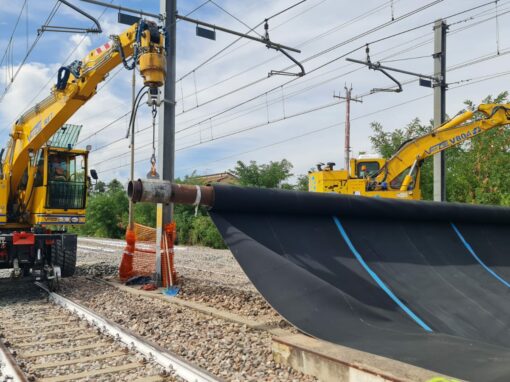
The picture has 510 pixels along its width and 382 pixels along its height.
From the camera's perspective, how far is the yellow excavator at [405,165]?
14.1 metres

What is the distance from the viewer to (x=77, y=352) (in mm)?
5754

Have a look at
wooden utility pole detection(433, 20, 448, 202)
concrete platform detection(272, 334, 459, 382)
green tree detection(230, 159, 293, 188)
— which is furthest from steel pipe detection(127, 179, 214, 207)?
green tree detection(230, 159, 293, 188)

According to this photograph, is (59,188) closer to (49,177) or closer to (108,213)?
(49,177)

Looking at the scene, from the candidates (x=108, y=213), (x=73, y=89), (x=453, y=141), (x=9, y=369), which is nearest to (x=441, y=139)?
(x=453, y=141)

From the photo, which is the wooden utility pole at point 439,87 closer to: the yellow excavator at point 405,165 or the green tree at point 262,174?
the yellow excavator at point 405,165

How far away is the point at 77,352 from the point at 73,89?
21.6 ft

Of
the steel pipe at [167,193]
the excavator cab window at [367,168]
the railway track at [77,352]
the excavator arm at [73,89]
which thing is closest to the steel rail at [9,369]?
the railway track at [77,352]

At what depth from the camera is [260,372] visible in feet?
15.5

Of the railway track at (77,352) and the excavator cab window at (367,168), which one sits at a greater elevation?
the excavator cab window at (367,168)

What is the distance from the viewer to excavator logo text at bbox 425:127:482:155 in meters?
14.3

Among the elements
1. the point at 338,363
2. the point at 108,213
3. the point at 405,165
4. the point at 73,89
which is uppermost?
the point at 73,89

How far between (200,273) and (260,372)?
29.6 feet

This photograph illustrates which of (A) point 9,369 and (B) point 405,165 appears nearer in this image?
(A) point 9,369

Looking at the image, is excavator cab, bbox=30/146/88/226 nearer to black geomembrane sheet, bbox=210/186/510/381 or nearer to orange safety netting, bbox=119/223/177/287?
orange safety netting, bbox=119/223/177/287
